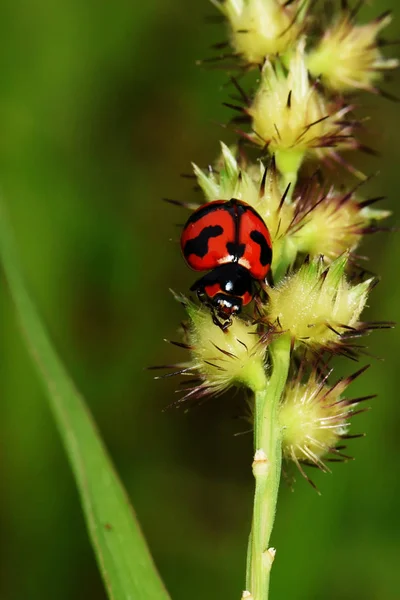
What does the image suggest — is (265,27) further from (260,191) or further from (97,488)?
(97,488)

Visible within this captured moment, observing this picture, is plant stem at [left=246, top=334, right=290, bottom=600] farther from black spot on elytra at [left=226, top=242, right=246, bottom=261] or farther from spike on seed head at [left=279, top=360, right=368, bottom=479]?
black spot on elytra at [left=226, top=242, right=246, bottom=261]

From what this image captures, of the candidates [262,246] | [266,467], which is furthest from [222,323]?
[266,467]

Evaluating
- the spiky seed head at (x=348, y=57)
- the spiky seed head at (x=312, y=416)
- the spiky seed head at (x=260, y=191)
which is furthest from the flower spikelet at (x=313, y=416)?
the spiky seed head at (x=348, y=57)

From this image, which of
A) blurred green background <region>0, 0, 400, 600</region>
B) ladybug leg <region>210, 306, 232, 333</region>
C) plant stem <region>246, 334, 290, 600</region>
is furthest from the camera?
blurred green background <region>0, 0, 400, 600</region>

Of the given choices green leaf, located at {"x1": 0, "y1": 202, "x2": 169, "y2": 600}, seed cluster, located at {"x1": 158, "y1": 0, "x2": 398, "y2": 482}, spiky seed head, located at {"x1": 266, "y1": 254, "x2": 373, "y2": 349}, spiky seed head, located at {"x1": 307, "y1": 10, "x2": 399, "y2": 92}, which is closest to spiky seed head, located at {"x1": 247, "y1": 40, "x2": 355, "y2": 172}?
seed cluster, located at {"x1": 158, "y1": 0, "x2": 398, "y2": 482}

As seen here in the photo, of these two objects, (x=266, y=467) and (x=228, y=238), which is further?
(x=228, y=238)

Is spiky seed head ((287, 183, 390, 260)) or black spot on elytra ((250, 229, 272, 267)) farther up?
spiky seed head ((287, 183, 390, 260))
